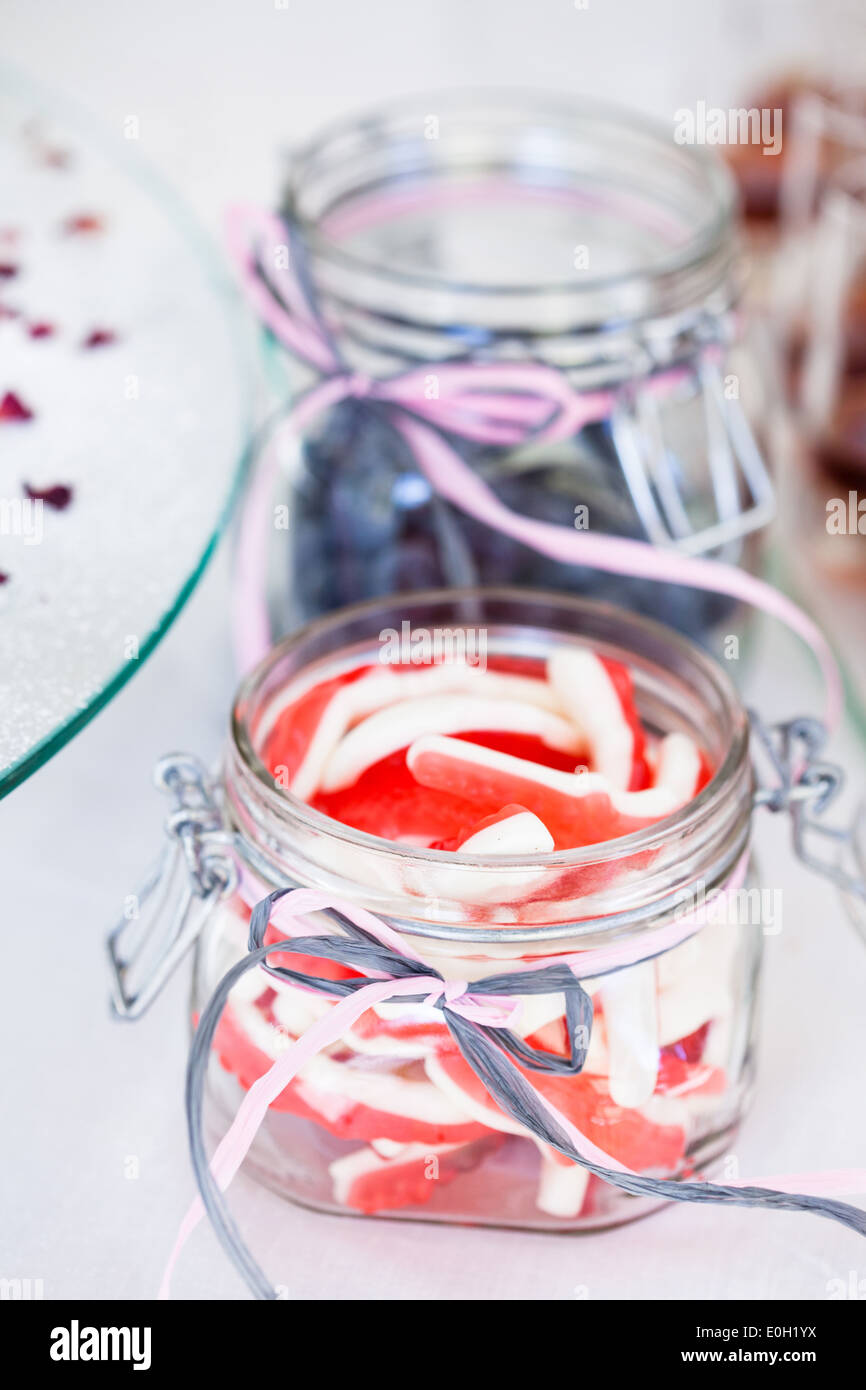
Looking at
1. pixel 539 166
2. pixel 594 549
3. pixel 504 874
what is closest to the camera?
pixel 504 874

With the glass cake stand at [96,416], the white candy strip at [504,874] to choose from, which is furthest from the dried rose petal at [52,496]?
the white candy strip at [504,874]

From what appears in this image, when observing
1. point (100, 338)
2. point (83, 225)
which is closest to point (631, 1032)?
point (100, 338)

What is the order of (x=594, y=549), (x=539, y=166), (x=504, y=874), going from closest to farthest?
1. (x=504, y=874)
2. (x=594, y=549)
3. (x=539, y=166)

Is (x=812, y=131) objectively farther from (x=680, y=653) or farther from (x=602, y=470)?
(x=680, y=653)

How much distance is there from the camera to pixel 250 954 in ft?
1.14

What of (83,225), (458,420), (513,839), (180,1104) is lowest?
(180,1104)

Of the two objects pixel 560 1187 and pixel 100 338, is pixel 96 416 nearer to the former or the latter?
pixel 100 338

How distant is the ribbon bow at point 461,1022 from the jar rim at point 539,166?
0.82 feet

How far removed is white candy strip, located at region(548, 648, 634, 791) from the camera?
1.31 ft

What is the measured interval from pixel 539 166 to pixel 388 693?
34cm

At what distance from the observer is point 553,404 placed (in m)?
0.51

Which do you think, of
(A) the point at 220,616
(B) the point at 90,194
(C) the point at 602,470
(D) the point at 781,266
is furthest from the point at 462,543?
(D) the point at 781,266

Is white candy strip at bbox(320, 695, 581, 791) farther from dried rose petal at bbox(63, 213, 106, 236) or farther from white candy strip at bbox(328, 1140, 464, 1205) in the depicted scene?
dried rose petal at bbox(63, 213, 106, 236)

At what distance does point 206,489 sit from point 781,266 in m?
0.52
